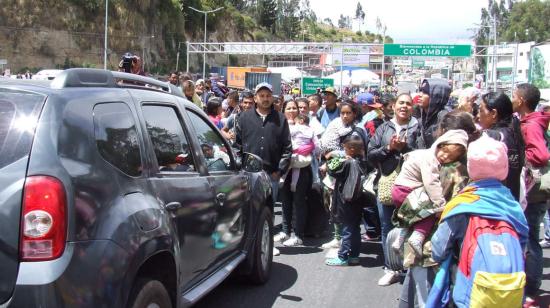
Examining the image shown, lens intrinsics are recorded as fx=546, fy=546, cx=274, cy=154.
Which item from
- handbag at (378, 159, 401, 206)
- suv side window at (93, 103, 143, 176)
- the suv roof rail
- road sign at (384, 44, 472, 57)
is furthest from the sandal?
road sign at (384, 44, 472, 57)

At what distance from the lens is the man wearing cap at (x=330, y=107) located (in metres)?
9.25

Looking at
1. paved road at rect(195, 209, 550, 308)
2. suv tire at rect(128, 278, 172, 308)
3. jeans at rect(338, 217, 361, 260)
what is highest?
suv tire at rect(128, 278, 172, 308)

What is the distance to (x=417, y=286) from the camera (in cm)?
401

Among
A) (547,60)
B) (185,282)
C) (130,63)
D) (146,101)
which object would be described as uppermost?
(547,60)

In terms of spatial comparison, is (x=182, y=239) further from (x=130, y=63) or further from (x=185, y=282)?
(x=130, y=63)

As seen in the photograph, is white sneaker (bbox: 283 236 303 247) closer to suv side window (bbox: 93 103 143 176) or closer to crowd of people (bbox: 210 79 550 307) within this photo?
crowd of people (bbox: 210 79 550 307)

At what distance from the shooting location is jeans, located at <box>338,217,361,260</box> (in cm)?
617

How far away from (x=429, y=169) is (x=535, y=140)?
1.54 m

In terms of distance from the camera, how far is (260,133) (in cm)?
660

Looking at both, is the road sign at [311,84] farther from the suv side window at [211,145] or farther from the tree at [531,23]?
the tree at [531,23]

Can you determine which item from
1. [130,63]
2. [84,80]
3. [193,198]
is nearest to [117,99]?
[84,80]

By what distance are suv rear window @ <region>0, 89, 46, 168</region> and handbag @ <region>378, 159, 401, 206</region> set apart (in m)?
3.51

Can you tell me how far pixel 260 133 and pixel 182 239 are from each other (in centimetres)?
319

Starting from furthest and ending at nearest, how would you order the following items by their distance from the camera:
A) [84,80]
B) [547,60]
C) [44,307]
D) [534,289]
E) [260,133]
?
[547,60], [260,133], [534,289], [84,80], [44,307]
